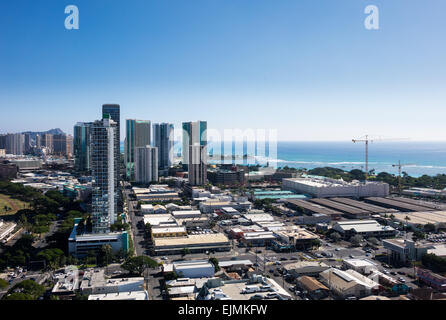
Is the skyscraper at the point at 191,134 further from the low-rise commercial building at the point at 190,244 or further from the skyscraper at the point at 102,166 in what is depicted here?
the low-rise commercial building at the point at 190,244

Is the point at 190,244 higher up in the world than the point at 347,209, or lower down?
lower down

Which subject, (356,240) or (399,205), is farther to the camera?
(399,205)

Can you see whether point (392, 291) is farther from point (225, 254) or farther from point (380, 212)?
point (380, 212)

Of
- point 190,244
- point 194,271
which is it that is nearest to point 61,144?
point 190,244

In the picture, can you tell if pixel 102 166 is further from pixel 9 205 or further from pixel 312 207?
pixel 312 207

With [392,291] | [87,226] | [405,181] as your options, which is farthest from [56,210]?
[405,181]

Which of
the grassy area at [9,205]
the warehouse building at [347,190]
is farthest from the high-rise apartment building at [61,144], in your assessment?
the warehouse building at [347,190]
